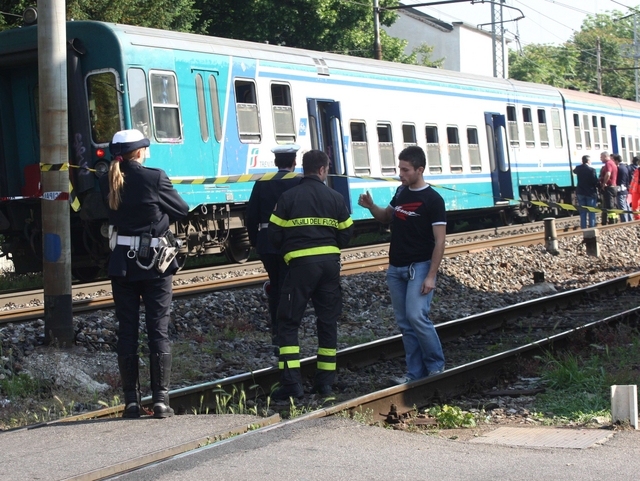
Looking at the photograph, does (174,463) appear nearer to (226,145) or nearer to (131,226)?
(131,226)

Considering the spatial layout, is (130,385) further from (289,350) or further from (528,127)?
(528,127)

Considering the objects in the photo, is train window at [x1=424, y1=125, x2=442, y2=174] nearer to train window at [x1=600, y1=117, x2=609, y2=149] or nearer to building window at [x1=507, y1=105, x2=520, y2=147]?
building window at [x1=507, y1=105, x2=520, y2=147]

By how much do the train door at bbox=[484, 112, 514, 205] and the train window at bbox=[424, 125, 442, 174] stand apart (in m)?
2.62

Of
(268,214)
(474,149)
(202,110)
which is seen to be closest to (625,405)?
(268,214)

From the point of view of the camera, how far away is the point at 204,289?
1188cm

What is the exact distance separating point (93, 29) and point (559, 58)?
71.5 metres

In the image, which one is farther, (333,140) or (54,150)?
(333,140)

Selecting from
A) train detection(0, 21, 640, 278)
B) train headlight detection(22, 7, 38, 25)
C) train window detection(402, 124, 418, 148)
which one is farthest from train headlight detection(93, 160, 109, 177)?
train window detection(402, 124, 418, 148)

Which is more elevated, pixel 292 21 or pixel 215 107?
pixel 292 21

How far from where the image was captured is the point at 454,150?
20.1 meters

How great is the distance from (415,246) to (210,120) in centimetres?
718

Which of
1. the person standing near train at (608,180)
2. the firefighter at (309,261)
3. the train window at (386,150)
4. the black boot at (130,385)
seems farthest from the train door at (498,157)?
the black boot at (130,385)

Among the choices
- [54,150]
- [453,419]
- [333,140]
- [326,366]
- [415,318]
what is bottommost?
[453,419]

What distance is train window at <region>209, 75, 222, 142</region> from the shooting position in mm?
13586
